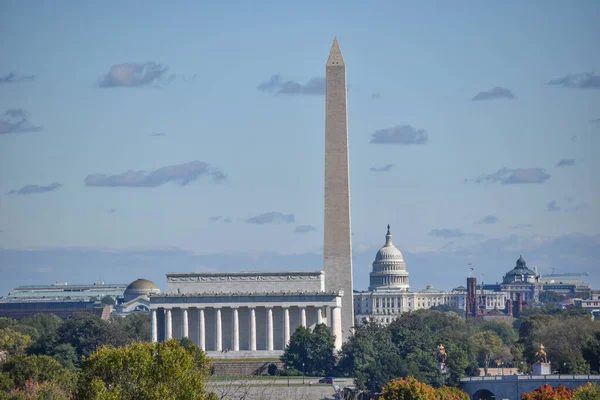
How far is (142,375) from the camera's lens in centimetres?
7350

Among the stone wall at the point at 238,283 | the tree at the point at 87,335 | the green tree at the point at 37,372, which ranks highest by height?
the stone wall at the point at 238,283

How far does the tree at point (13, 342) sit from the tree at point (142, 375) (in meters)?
87.7

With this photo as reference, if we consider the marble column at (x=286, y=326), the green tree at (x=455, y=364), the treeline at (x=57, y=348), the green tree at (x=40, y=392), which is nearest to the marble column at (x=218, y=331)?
the marble column at (x=286, y=326)

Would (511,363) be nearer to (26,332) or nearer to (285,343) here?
(285,343)

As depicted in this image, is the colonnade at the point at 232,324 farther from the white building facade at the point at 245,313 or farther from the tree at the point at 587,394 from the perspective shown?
the tree at the point at 587,394

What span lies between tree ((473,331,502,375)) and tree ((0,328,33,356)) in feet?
138

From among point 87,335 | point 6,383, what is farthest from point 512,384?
point 87,335

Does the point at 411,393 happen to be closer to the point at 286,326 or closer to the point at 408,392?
the point at 408,392

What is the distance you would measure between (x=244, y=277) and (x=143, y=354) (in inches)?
3539

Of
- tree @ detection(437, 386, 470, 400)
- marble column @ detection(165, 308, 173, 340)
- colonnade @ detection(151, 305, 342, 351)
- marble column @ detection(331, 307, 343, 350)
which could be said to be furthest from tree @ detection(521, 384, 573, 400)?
marble column @ detection(165, 308, 173, 340)

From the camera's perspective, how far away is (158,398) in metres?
72.4

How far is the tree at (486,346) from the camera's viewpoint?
17050 centimetres

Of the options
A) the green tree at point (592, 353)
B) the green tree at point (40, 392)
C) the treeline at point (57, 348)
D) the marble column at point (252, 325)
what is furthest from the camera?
the marble column at point (252, 325)

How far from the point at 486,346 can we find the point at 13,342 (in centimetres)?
4602
